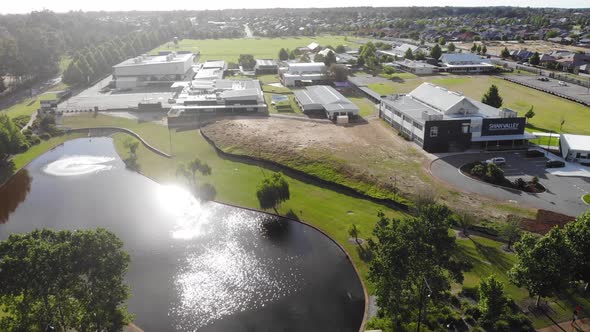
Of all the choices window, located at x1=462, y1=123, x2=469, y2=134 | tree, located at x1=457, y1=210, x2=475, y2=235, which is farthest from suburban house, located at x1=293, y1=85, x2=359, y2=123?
tree, located at x1=457, y1=210, x2=475, y2=235

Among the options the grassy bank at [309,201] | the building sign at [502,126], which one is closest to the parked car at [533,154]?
the building sign at [502,126]

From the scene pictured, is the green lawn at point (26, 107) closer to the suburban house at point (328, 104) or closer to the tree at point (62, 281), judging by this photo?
the suburban house at point (328, 104)

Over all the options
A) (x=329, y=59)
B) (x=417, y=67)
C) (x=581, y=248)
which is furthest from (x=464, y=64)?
(x=581, y=248)

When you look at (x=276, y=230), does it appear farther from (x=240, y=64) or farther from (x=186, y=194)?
(x=240, y=64)

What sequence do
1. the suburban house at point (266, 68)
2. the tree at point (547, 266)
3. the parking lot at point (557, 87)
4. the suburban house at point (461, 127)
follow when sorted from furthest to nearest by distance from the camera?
the suburban house at point (266, 68), the parking lot at point (557, 87), the suburban house at point (461, 127), the tree at point (547, 266)

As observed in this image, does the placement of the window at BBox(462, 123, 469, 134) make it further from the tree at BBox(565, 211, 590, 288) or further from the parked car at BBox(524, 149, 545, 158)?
the tree at BBox(565, 211, 590, 288)

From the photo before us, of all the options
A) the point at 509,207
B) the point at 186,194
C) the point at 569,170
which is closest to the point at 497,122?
the point at 569,170
